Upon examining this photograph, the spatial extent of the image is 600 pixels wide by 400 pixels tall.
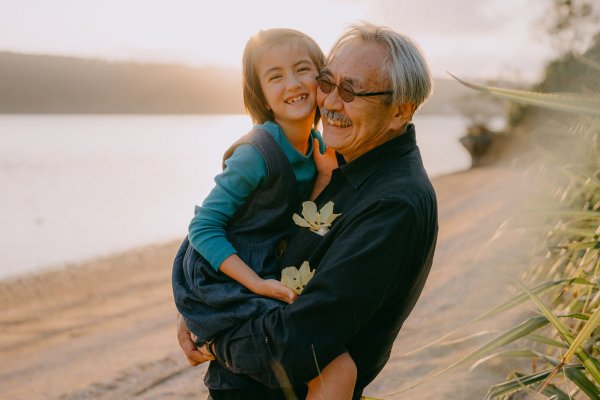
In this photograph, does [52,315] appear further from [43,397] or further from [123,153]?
[123,153]

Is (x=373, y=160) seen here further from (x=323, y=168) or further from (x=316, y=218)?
(x=323, y=168)

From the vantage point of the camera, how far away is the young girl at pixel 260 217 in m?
1.96

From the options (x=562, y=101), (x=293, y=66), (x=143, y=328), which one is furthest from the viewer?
(x=143, y=328)

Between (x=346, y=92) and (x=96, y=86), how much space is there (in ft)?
283

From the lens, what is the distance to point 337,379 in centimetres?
184

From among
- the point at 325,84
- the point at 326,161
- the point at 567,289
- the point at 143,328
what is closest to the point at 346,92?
the point at 325,84

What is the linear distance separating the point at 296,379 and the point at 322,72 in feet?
3.22

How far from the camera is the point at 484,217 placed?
1141 cm

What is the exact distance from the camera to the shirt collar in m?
2.00

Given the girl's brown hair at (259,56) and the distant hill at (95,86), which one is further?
the distant hill at (95,86)

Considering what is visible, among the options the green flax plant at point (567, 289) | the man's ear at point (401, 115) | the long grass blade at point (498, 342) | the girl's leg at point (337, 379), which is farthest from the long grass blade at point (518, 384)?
the man's ear at point (401, 115)

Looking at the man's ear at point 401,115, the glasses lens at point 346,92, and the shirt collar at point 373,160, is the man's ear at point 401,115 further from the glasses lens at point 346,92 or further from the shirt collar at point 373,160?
the glasses lens at point 346,92

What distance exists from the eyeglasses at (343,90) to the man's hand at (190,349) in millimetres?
945

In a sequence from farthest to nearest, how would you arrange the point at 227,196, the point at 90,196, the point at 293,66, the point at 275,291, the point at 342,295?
the point at 90,196
the point at 293,66
the point at 227,196
the point at 275,291
the point at 342,295
